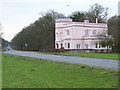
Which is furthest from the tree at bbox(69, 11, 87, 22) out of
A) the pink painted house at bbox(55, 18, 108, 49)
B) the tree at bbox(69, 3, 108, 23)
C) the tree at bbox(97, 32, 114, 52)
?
the tree at bbox(97, 32, 114, 52)

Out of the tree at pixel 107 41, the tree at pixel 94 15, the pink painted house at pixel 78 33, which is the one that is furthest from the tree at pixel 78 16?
the tree at pixel 107 41

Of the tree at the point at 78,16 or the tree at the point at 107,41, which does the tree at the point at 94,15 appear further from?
the tree at the point at 107,41

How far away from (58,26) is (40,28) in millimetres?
12207

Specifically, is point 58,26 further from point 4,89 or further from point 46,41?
point 4,89

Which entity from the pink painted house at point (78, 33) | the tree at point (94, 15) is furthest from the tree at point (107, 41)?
the tree at point (94, 15)

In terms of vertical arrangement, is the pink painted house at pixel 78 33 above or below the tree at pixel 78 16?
below

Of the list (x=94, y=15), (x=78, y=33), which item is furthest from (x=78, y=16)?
(x=78, y=33)

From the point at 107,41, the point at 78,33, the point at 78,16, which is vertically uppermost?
the point at 78,16

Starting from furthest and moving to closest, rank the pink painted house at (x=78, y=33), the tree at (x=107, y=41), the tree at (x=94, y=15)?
the tree at (x=94, y=15), the pink painted house at (x=78, y=33), the tree at (x=107, y=41)

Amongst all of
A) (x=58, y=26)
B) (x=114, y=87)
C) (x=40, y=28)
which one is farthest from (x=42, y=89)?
(x=40, y=28)

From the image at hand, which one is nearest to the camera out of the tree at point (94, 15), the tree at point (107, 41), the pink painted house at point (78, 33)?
the tree at point (107, 41)

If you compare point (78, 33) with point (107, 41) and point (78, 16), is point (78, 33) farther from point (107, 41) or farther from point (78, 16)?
point (78, 16)

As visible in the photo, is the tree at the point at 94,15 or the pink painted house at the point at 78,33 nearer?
the pink painted house at the point at 78,33

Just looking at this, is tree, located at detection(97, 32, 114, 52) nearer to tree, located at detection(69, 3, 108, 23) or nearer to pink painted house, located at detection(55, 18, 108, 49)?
pink painted house, located at detection(55, 18, 108, 49)
